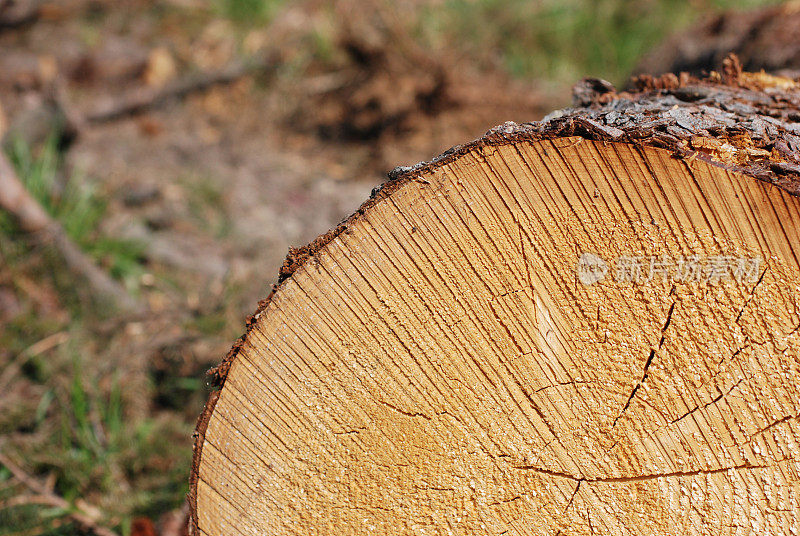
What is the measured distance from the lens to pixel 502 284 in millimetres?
1069

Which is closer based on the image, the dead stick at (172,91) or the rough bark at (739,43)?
the rough bark at (739,43)

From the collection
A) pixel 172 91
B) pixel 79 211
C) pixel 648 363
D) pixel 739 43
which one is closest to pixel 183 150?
pixel 172 91

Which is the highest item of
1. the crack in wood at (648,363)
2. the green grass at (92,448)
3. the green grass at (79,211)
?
the green grass at (79,211)

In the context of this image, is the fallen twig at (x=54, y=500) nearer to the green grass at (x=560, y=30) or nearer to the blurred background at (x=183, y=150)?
the blurred background at (x=183, y=150)

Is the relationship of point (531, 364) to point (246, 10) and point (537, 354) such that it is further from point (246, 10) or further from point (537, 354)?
point (246, 10)

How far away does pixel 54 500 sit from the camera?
195 centimetres

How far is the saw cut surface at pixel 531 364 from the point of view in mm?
1028

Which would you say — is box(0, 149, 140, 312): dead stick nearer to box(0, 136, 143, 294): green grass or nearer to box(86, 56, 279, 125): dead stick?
box(0, 136, 143, 294): green grass

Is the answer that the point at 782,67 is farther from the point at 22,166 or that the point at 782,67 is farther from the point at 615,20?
the point at 22,166

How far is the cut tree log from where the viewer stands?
40.4 inches

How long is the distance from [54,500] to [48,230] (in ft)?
4.09

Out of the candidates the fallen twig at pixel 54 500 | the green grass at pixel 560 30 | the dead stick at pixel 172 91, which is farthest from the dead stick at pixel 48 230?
the green grass at pixel 560 30

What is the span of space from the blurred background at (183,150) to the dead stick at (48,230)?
10 mm

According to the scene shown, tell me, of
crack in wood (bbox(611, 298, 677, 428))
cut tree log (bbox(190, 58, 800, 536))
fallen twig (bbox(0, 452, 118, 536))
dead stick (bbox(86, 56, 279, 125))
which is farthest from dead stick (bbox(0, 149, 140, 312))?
crack in wood (bbox(611, 298, 677, 428))
